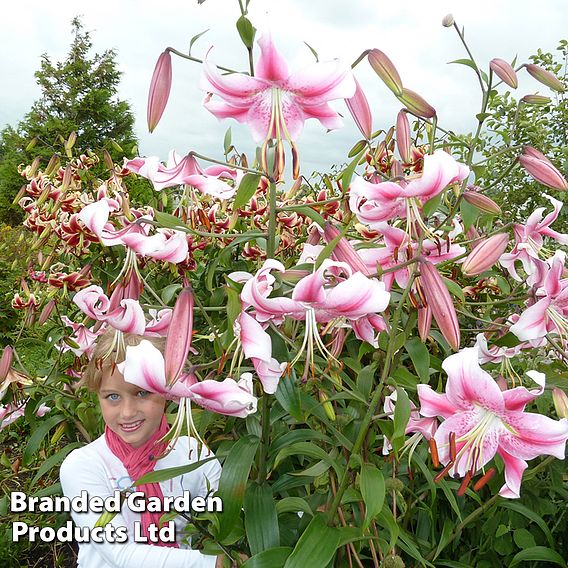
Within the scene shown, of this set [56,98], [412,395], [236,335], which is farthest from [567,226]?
[56,98]

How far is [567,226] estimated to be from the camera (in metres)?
2.79

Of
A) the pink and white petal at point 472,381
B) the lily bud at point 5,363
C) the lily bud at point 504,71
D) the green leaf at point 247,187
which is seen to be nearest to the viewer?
the pink and white petal at point 472,381

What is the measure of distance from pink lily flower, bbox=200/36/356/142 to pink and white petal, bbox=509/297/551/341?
1.25 ft

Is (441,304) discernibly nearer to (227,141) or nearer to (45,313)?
(227,141)

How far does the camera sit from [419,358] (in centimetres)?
102

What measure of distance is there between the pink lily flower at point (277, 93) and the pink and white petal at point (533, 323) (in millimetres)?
380

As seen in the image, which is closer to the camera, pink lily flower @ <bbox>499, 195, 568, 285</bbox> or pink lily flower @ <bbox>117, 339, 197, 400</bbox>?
pink lily flower @ <bbox>117, 339, 197, 400</bbox>

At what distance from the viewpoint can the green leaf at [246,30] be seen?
81cm

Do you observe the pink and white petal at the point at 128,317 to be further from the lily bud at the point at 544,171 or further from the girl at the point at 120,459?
the lily bud at the point at 544,171

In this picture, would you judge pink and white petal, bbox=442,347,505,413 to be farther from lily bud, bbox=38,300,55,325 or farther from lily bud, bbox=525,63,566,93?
lily bud, bbox=38,300,55,325

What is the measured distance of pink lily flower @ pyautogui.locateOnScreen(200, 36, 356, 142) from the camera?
Result: 2.52 ft

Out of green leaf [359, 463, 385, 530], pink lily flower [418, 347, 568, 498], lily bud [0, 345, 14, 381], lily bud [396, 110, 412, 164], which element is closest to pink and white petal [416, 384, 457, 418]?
pink lily flower [418, 347, 568, 498]

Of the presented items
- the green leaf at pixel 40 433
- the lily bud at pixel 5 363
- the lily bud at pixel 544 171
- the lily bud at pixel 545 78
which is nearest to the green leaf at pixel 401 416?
the lily bud at pixel 544 171

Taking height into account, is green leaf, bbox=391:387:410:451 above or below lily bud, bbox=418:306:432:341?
below
